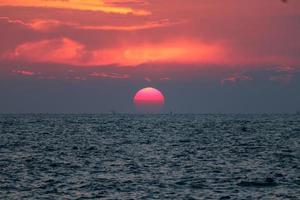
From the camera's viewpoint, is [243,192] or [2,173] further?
[2,173]

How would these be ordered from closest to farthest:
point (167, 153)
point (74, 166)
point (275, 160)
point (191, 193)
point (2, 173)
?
point (191, 193), point (2, 173), point (74, 166), point (275, 160), point (167, 153)

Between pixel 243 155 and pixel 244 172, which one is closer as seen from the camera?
pixel 244 172

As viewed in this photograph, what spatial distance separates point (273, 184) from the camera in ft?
153

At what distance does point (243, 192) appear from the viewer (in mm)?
42938

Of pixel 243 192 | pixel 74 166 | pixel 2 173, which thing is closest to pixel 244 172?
pixel 243 192

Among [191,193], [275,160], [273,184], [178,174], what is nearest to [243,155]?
[275,160]

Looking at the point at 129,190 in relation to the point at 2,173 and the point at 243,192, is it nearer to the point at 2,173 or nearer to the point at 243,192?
the point at 243,192

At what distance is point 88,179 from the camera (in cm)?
4941

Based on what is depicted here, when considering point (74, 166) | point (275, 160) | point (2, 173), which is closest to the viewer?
point (2, 173)

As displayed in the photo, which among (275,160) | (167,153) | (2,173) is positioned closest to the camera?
(2,173)

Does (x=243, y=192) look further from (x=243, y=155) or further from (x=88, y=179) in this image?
(x=243, y=155)

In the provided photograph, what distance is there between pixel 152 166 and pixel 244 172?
10051 millimetres

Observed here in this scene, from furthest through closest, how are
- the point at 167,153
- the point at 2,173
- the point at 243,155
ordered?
1. the point at 167,153
2. the point at 243,155
3. the point at 2,173

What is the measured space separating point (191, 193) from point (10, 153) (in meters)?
39.2
